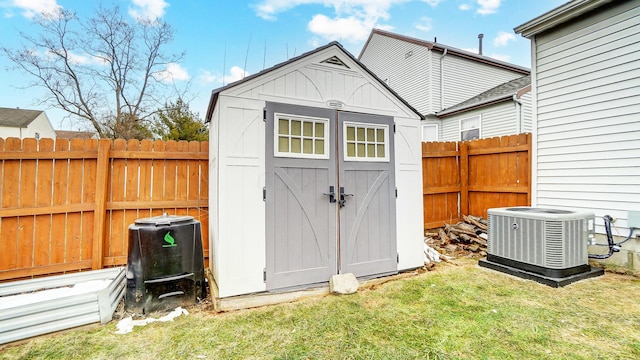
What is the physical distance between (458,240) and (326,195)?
3.25 m

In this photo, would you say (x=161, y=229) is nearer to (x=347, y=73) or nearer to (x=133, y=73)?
(x=347, y=73)

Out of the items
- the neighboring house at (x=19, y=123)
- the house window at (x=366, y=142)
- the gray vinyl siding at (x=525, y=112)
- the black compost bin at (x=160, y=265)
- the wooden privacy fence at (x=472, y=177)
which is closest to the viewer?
the black compost bin at (x=160, y=265)

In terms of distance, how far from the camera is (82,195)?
3.42 meters

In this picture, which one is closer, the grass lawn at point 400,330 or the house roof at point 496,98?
the grass lawn at point 400,330

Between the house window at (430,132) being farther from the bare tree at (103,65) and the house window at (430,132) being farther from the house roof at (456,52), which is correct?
→ the bare tree at (103,65)

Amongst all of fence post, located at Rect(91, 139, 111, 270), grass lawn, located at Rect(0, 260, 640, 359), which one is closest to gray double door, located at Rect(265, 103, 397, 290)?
grass lawn, located at Rect(0, 260, 640, 359)

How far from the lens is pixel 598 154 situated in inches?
158

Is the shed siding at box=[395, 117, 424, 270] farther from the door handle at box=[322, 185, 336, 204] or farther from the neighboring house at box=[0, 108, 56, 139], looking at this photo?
the neighboring house at box=[0, 108, 56, 139]

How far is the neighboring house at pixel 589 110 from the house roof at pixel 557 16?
12mm

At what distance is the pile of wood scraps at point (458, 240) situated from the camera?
4.76m

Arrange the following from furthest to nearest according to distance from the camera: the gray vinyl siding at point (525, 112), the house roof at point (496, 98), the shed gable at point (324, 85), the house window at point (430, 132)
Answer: the house window at point (430, 132)
the gray vinyl siding at point (525, 112)
the house roof at point (496, 98)
the shed gable at point (324, 85)

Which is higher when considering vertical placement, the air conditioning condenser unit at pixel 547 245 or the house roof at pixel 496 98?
the house roof at pixel 496 98

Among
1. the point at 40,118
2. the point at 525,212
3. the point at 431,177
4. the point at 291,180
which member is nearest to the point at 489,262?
the point at 525,212

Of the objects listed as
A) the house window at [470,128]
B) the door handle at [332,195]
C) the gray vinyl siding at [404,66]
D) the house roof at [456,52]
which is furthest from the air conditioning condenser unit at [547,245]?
the house roof at [456,52]
